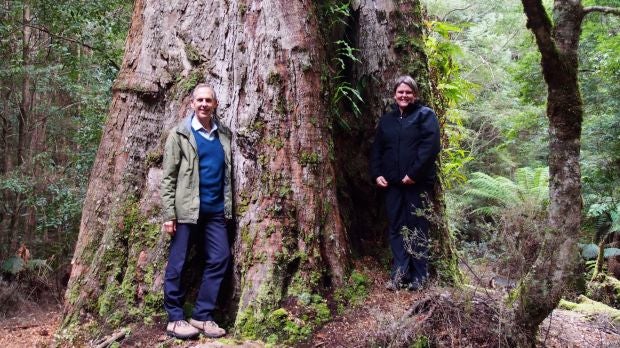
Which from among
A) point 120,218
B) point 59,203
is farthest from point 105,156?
point 59,203

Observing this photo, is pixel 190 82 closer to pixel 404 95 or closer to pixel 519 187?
pixel 404 95

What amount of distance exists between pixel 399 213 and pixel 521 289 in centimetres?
155

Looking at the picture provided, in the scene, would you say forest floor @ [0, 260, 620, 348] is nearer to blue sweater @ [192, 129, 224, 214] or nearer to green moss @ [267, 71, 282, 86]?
blue sweater @ [192, 129, 224, 214]

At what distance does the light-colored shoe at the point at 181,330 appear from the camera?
390 cm

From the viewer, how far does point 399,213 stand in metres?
4.90

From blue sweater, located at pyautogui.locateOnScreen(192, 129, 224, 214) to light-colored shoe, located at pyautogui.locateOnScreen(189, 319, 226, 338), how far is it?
883 mm

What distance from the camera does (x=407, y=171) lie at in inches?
189

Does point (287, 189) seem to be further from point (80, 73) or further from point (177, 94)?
point (80, 73)

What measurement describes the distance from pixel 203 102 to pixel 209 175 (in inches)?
23.8

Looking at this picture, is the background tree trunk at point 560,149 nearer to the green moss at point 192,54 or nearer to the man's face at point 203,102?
the man's face at point 203,102

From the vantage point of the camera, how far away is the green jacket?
4.07 m

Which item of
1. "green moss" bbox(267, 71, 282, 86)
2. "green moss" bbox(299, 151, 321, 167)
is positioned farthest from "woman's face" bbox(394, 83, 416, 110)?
"green moss" bbox(267, 71, 282, 86)

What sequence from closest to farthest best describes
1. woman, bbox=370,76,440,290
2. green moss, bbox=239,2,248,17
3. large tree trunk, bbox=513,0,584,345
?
large tree trunk, bbox=513,0,584,345 → green moss, bbox=239,2,248,17 → woman, bbox=370,76,440,290

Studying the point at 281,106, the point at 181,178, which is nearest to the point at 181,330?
the point at 181,178
